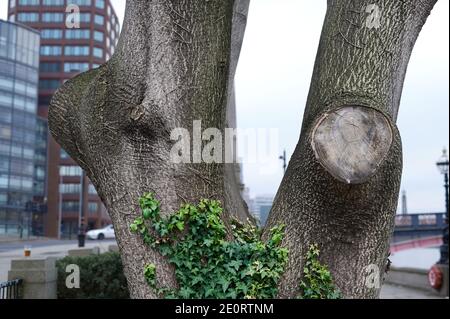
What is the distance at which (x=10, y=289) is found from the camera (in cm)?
655

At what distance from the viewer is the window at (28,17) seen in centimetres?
5162

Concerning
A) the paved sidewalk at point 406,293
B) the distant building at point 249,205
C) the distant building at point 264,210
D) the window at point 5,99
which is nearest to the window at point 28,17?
the window at point 5,99

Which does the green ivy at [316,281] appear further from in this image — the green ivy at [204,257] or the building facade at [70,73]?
the building facade at [70,73]

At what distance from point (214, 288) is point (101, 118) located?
1495 mm

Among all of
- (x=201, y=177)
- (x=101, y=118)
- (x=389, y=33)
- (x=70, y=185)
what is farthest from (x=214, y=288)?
(x=70, y=185)

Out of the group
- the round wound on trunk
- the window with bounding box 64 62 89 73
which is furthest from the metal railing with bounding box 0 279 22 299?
the window with bounding box 64 62 89 73

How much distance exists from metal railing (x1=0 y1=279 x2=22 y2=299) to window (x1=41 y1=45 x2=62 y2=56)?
74.4 meters

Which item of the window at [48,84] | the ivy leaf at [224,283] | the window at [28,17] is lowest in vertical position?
the ivy leaf at [224,283]

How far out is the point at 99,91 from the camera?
3.76 metres

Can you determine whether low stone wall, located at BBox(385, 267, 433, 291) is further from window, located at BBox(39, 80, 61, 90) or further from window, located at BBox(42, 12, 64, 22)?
window, located at BBox(39, 80, 61, 90)

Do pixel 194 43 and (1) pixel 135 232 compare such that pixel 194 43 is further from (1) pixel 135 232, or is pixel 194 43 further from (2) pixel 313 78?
(1) pixel 135 232

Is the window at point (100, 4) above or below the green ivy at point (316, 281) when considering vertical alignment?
above

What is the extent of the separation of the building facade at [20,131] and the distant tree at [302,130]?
Answer: 50085 mm

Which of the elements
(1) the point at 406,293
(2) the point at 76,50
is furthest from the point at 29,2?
(1) the point at 406,293
